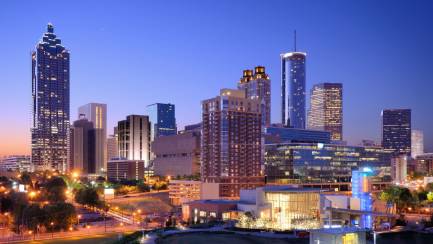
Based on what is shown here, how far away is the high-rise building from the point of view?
6698 inches

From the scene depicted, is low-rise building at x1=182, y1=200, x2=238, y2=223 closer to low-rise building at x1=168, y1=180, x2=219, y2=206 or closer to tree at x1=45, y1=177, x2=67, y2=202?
low-rise building at x1=168, y1=180, x2=219, y2=206

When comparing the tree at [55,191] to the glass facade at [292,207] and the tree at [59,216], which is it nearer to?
the tree at [59,216]

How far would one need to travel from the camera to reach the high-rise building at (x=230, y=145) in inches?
6698

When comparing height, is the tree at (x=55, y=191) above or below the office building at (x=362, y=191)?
below

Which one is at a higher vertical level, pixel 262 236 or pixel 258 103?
pixel 258 103

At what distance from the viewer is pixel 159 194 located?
197 metres


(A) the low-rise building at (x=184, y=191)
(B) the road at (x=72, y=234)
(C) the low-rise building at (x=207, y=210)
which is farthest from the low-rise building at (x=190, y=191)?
(B) the road at (x=72, y=234)

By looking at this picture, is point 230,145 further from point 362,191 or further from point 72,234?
point 72,234

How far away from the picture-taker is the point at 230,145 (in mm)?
171500

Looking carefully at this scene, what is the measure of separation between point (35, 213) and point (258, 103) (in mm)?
101060

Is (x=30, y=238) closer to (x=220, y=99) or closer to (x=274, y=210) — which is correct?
(x=274, y=210)

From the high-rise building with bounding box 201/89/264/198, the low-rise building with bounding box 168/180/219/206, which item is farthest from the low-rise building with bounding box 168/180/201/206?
the high-rise building with bounding box 201/89/264/198

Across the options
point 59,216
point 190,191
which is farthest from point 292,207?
point 190,191

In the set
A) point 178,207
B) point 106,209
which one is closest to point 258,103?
point 178,207
